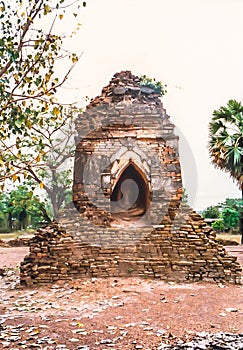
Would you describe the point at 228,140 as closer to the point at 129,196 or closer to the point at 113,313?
the point at 129,196

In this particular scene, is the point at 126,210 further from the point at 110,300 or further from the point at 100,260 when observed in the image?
the point at 110,300

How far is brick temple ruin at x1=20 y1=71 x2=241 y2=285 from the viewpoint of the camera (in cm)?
821

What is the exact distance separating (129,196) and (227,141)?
152 inches

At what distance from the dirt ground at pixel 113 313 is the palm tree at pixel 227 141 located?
532cm

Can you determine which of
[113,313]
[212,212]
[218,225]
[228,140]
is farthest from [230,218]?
[113,313]

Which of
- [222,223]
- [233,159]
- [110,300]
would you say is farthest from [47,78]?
[222,223]

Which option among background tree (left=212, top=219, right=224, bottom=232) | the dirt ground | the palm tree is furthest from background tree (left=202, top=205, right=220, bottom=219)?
the dirt ground

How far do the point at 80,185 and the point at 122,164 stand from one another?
1036mm

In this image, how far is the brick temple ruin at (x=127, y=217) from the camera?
8211 millimetres

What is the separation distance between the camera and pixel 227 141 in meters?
12.4

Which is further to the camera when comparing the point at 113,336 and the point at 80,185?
the point at 80,185

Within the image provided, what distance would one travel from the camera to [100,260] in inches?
330

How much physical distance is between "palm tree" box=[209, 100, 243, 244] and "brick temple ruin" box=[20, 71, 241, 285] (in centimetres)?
353

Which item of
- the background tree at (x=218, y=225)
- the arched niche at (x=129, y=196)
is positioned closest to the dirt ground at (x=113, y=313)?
the arched niche at (x=129, y=196)
